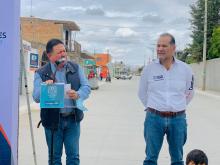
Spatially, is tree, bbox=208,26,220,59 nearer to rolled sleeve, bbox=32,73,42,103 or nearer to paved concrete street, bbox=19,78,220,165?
paved concrete street, bbox=19,78,220,165

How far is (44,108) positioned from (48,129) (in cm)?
26

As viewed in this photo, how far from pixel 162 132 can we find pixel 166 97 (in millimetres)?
424

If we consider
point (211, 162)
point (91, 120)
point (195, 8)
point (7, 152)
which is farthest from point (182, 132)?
point (195, 8)

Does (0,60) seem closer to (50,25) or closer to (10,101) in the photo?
(10,101)

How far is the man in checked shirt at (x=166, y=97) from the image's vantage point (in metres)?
5.97

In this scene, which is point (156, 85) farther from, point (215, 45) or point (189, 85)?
point (215, 45)

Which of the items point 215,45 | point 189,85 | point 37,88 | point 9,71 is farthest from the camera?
point 215,45

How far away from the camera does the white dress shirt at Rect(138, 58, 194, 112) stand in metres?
5.98

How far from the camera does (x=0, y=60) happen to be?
5.05 metres

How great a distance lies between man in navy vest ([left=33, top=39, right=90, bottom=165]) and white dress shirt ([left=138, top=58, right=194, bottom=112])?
29.7 inches

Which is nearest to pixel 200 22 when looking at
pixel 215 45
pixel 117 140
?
pixel 215 45

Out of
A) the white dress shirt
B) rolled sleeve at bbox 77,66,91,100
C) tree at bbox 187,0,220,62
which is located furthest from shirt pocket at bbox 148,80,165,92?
tree at bbox 187,0,220,62

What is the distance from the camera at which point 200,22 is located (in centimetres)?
5662

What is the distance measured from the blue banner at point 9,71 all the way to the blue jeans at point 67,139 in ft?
2.48
